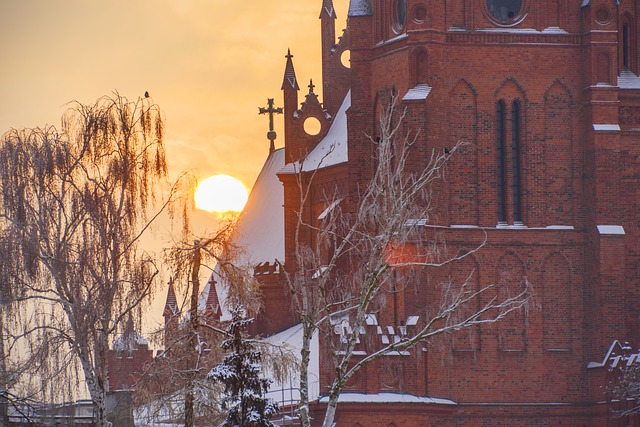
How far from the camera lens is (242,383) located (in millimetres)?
34906

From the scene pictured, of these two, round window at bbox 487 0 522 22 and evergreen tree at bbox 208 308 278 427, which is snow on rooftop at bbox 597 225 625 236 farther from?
evergreen tree at bbox 208 308 278 427

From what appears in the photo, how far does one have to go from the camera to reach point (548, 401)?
50.2 m

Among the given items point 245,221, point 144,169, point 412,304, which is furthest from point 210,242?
point 245,221

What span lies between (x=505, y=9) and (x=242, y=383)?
20702 mm

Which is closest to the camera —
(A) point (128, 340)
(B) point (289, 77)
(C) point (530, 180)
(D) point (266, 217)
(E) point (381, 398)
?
(A) point (128, 340)

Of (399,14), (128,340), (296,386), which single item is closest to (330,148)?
(399,14)

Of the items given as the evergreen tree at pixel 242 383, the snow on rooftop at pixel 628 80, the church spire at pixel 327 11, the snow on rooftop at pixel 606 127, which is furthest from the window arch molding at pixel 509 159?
the evergreen tree at pixel 242 383

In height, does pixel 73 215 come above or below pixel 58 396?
above

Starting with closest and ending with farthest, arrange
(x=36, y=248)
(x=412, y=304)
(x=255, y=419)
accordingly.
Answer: (x=255, y=419)
(x=36, y=248)
(x=412, y=304)

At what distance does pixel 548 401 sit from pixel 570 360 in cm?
145

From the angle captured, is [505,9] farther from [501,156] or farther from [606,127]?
[606,127]

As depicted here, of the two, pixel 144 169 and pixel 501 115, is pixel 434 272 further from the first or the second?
pixel 144 169

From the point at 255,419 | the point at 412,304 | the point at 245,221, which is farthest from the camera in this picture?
the point at 245,221

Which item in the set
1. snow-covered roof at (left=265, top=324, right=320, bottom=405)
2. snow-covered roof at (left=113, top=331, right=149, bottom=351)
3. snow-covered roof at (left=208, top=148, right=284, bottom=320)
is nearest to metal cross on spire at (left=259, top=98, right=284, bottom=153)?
snow-covered roof at (left=208, top=148, right=284, bottom=320)
